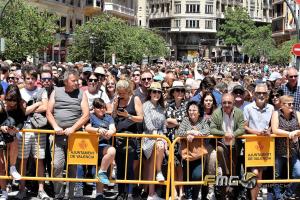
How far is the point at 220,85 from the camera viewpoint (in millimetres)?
13203

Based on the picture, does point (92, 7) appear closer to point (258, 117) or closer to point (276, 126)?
point (258, 117)

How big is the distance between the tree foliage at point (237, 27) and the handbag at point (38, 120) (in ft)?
304

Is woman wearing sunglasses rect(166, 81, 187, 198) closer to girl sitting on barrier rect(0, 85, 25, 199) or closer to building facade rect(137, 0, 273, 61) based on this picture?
girl sitting on barrier rect(0, 85, 25, 199)

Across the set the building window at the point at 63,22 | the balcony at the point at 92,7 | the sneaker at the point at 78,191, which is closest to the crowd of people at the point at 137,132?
the sneaker at the point at 78,191

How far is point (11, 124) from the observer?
367 inches

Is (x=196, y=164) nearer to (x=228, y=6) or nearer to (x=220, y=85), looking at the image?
(x=220, y=85)

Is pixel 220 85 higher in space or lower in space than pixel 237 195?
higher

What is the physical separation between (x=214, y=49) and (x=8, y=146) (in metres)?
106

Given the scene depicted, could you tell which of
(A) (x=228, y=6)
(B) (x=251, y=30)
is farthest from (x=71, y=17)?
(A) (x=228, y=6)

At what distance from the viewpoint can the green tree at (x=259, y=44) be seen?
8662 centimetres

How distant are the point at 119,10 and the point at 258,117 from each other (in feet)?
232

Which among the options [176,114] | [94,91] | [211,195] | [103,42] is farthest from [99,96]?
Result: [103,42]

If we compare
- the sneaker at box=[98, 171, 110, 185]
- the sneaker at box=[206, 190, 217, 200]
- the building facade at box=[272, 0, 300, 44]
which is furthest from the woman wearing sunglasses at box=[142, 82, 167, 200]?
the building facade at box=[272, 0, 300, 44]

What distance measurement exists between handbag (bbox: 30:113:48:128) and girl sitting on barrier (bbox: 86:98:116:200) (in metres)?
0.91
